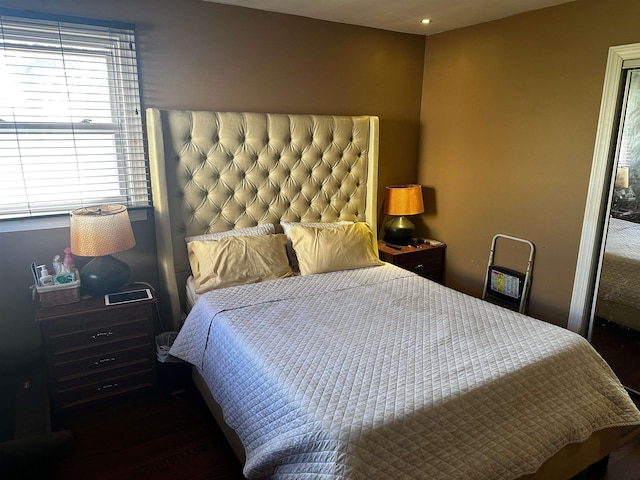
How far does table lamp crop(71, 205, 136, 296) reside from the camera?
2.34m

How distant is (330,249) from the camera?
9.75 feet

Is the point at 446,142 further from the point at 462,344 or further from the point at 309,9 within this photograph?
the point at 462,344

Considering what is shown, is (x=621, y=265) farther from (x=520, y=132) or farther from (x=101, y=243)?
(x=101, y=243)

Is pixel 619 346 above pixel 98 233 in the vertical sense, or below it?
below

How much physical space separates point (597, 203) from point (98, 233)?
114 inches

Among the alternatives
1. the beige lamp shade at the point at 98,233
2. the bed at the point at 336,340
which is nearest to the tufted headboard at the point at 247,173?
the bed at the point at 336,340

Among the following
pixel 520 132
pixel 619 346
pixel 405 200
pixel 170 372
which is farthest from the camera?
pixel 405 200

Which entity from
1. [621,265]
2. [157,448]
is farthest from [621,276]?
[157,448]

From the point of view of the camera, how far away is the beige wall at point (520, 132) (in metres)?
2.73

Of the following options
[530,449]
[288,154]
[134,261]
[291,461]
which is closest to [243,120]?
[288,154]

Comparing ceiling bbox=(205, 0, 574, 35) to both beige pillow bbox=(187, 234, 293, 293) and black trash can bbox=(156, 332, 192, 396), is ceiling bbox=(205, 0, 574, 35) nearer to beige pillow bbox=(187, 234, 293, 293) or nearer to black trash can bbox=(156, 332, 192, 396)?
beige pillow bbox=(187, 234, 293, 293)

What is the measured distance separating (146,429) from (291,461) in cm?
122

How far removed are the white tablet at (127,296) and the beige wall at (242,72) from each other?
0.34 meters

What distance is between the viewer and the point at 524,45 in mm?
2998
